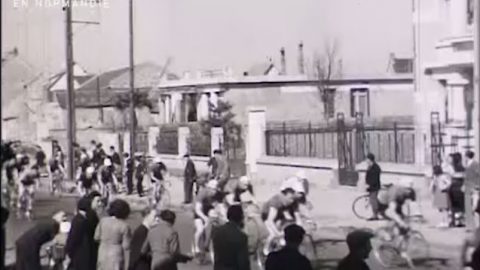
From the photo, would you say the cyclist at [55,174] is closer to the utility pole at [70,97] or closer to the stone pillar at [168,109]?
the utility pole at [70,97]

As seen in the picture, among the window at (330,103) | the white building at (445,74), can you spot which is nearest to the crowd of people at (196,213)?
the white building at (445,74)

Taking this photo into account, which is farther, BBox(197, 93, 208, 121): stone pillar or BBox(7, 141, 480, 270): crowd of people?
BBox(197, 93, 208, 121): stone pillar

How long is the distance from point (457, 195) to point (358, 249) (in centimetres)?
48

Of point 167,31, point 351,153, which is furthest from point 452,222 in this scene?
point 167,31

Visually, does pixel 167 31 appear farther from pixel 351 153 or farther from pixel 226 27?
pixel 351 153

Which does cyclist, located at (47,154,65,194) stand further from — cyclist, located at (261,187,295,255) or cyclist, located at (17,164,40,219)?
cyclist, located at (261,187,295,255)

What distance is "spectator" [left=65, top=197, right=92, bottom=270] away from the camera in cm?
438

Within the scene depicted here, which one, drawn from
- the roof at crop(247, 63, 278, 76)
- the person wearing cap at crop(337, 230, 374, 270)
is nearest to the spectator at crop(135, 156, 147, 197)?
the roof at crop(247, 63, 278, 76)

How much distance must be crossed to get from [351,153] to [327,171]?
0.41ft

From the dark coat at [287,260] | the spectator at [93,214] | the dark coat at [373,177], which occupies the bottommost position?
the dark coat at [287,260]

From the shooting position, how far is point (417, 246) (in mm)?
3891

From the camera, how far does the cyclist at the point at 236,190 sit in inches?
160

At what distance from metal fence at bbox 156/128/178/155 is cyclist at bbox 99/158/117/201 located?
0.83 feet

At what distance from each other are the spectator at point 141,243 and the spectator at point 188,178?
7.7 inches
